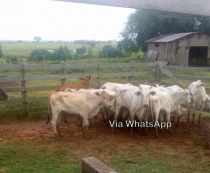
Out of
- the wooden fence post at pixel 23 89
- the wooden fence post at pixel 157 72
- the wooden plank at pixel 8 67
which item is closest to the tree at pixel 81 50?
the wooden fence post at pixel 157 72

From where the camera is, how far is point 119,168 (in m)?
4.92

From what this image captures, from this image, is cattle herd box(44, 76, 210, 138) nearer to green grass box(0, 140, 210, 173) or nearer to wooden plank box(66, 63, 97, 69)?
green grass box(0, 140, 210, 173)

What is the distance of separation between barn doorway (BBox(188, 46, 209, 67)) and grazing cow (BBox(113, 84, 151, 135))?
17.0 m

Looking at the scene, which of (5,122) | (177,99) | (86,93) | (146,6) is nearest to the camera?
(146,6)

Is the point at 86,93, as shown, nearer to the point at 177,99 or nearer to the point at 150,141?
the point at 150,141

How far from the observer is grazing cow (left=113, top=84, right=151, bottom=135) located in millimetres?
6621

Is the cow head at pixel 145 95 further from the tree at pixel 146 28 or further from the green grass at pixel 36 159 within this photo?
the tree at pixel 146 28

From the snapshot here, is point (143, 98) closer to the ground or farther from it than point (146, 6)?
closer to the ground

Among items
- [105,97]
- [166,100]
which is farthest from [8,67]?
[166,100]

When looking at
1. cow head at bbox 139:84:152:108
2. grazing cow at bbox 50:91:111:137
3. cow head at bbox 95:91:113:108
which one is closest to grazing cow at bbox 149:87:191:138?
cow head at bbox 139:84:152:108

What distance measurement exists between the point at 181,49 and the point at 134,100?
16536mm

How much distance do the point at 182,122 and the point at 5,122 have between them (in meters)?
4.75

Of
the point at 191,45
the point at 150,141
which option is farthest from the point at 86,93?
the point at 191,45

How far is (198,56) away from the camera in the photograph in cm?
2427
